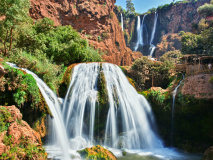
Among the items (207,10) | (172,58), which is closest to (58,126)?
(172,58)

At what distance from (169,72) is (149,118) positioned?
6157 millimetres

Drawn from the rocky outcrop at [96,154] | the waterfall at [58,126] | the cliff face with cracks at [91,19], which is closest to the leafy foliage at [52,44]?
the cliff face with cracks at [91,19]

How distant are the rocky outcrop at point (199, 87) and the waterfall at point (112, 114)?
3162 mm

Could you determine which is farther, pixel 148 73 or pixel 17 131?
pixel 148 73

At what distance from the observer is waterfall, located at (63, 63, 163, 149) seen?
10086 mm

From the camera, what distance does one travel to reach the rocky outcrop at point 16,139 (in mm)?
5270

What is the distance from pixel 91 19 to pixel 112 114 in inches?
754

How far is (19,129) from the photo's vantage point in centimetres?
612

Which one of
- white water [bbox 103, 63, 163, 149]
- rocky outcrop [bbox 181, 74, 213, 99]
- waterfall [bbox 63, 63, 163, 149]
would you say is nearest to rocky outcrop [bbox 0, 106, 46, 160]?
waterfall [bbox 63, 63, 163, 149]

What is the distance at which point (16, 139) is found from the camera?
18.7ft

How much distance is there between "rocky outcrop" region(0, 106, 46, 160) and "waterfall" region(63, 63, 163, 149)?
12.4ft

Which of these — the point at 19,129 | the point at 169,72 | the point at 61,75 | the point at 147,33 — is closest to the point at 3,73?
the point at 19,129

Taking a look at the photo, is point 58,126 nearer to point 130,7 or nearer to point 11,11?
point 11,11

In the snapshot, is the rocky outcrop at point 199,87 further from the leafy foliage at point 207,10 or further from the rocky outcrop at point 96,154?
the leafy foliage at point 207,10
